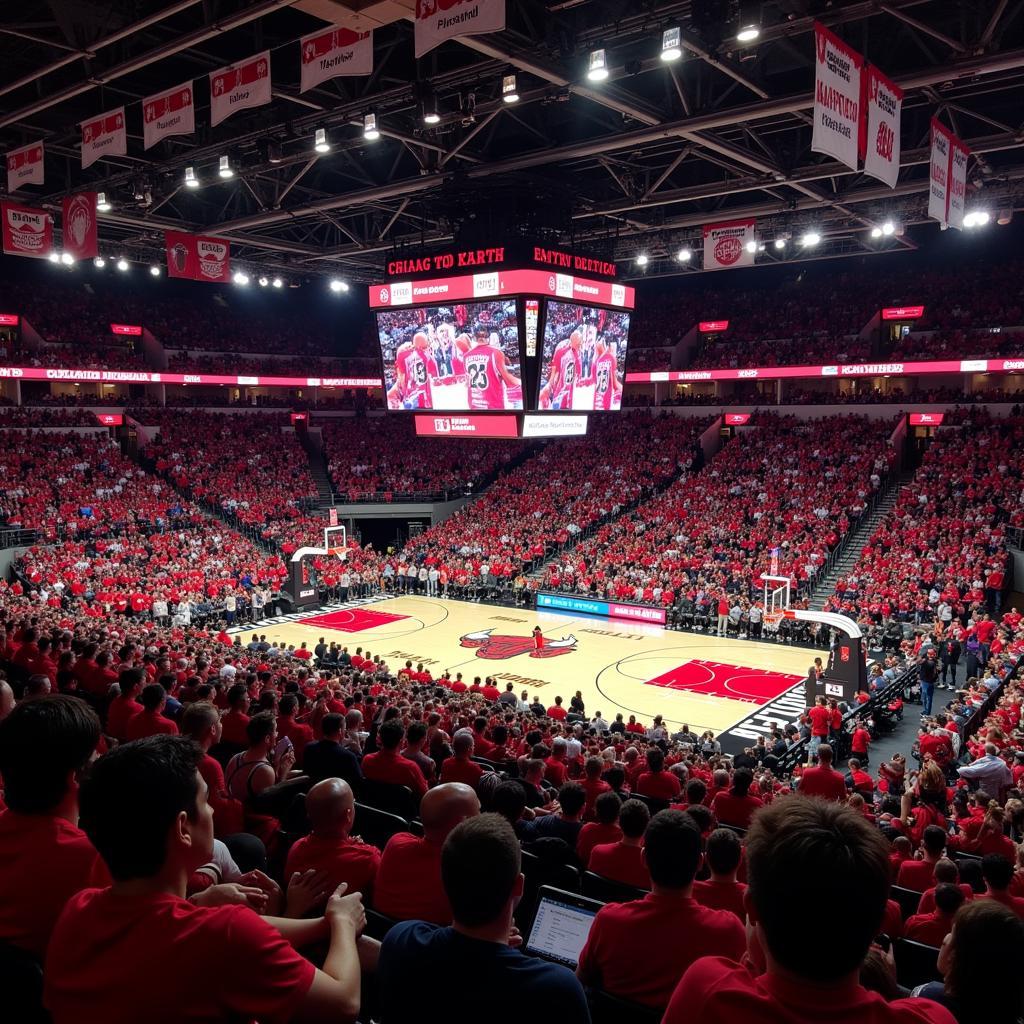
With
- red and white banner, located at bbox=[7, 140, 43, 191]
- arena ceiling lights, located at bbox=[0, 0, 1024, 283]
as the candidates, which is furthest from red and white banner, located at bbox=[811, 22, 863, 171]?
red and white banner, located at bbox=[7, 140, 43, 191]

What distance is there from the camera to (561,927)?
3.55m

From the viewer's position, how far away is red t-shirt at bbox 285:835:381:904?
148 inches

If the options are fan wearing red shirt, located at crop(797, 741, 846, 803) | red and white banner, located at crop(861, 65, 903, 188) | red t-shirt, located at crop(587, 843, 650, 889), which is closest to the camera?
red t-shirt, located at crop(587, 843, 650, 889)

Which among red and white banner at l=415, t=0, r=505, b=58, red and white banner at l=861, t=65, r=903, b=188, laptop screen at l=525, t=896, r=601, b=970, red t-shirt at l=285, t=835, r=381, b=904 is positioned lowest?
laptop screen at l=525, t=896, r=601, b=970

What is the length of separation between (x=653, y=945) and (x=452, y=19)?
11.3 metres

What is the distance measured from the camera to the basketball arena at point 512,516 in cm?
230

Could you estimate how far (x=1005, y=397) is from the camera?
102ft

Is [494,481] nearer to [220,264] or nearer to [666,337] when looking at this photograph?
[666,337]

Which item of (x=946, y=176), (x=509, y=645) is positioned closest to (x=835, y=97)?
(x=946, y=176)

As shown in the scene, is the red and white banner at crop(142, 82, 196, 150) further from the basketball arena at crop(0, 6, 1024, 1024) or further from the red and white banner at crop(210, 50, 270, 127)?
the red and white banner at crop(210, 50, 270, 127)

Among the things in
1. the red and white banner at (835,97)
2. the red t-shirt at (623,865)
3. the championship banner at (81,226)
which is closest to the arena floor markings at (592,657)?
the red and white banner at (835,97)

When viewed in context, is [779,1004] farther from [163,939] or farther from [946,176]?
[946,176]

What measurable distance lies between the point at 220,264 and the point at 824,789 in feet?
71.6

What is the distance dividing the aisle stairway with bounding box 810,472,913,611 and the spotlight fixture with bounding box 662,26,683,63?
16695 millimetres
